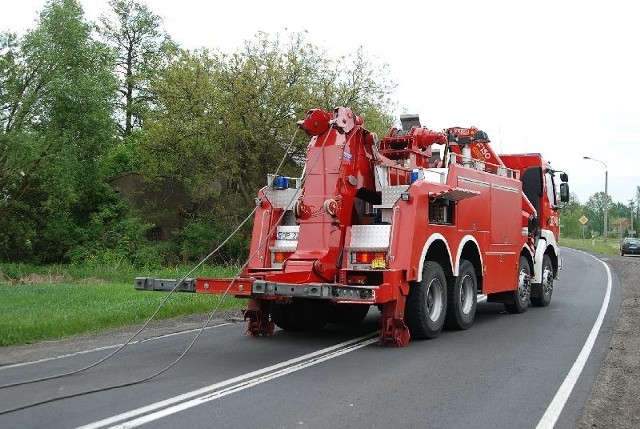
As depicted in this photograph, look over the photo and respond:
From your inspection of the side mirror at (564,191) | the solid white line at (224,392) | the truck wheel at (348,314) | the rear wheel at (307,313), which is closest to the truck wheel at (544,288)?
the side mirror at (564,191)

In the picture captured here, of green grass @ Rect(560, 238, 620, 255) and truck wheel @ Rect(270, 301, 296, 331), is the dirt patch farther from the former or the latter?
green grass @ Rect(560, 238, 620, 255)

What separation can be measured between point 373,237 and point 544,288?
700cm

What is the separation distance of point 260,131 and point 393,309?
16671mm

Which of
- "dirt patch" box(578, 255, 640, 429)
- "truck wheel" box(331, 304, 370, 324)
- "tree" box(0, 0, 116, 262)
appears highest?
"tree" box(0, 0, 116, 262)

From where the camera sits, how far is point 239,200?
91.7 feet

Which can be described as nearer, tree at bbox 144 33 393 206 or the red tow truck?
the red tow truck

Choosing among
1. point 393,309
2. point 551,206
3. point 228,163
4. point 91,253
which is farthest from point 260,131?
point 393,309

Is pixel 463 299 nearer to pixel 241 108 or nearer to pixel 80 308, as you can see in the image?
pixel 80 308

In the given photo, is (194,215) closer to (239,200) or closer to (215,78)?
(239,200)

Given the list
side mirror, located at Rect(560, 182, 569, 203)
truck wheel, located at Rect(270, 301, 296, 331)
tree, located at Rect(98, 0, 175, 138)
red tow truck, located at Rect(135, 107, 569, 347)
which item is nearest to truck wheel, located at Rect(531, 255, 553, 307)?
side mirror, located at Rect(560, 182, 569, 203)

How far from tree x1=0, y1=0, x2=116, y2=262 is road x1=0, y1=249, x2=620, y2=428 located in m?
17.8

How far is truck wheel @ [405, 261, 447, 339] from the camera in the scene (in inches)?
377

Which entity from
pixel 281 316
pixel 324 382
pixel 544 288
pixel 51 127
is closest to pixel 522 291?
pixel 544 288

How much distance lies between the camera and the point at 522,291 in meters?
13.8
